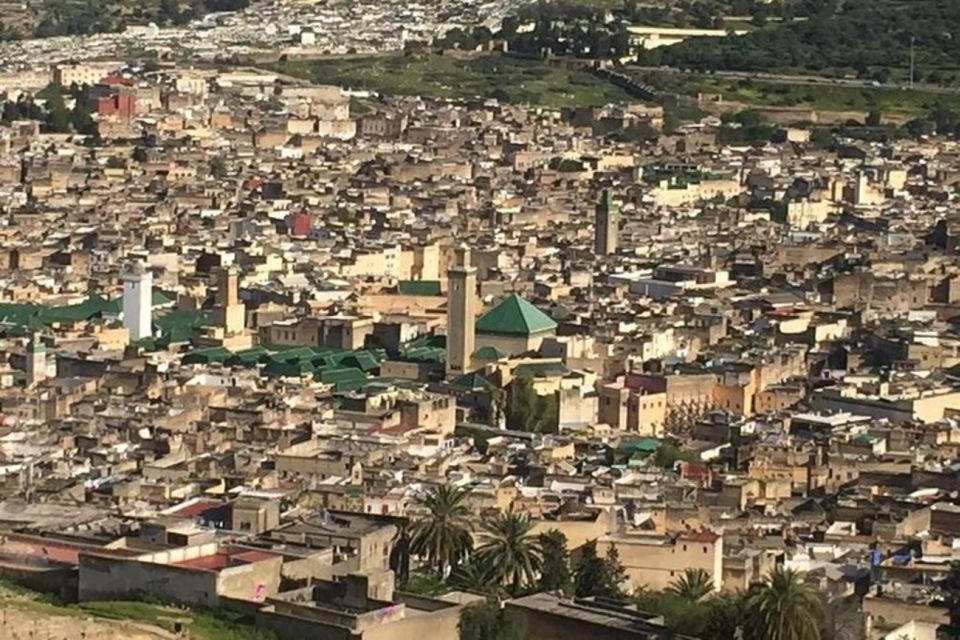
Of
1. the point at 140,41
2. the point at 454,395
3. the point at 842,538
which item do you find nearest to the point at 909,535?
the point at 842,538

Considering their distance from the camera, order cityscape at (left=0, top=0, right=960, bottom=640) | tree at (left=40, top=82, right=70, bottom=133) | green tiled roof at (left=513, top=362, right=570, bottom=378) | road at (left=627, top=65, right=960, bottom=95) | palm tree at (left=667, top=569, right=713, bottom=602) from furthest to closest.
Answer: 1. road at (left=627, top=65, right=960, bottom=95)
2. tree at (left=40, top=82, right=70, bottom=133)
3. green tiled roof at (left=513, top=362, right=570, bottom=378)
4. palm tree at (left=667, top=569, right=713, bottom=602)
5. cityscape at (left=0, top=0, right=960, bottom=640)

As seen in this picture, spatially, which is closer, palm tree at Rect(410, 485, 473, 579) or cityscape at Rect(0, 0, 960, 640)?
cityscape at Rect(0, 0, 960, 640)

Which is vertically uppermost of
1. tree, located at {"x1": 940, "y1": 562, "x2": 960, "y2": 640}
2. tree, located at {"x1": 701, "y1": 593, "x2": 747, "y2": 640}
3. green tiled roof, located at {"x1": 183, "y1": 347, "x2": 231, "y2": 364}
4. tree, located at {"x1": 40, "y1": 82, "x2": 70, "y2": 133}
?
tree, located at {"x1": 40, "y1": 82, "x2": 70, "y2": 133}

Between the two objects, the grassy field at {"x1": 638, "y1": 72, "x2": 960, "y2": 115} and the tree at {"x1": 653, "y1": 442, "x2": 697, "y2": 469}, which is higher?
the grassy field at {"x1": 638, "y1": 72, "x2": 960, "y2": 115}

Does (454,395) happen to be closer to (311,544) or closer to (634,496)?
(634,496)

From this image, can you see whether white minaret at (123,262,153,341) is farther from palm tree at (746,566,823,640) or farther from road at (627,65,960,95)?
road at (627,65,960,95)

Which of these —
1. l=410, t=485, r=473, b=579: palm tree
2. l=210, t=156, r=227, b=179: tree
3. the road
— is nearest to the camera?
l=410, t=485, r=473, b=579: palm tree

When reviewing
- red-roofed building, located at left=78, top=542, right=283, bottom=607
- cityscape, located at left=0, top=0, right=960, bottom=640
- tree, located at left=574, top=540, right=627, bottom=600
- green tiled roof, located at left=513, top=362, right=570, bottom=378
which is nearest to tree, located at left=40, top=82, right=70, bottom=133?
cityscape, located at left=0, top=0, right=960, bottom=640
